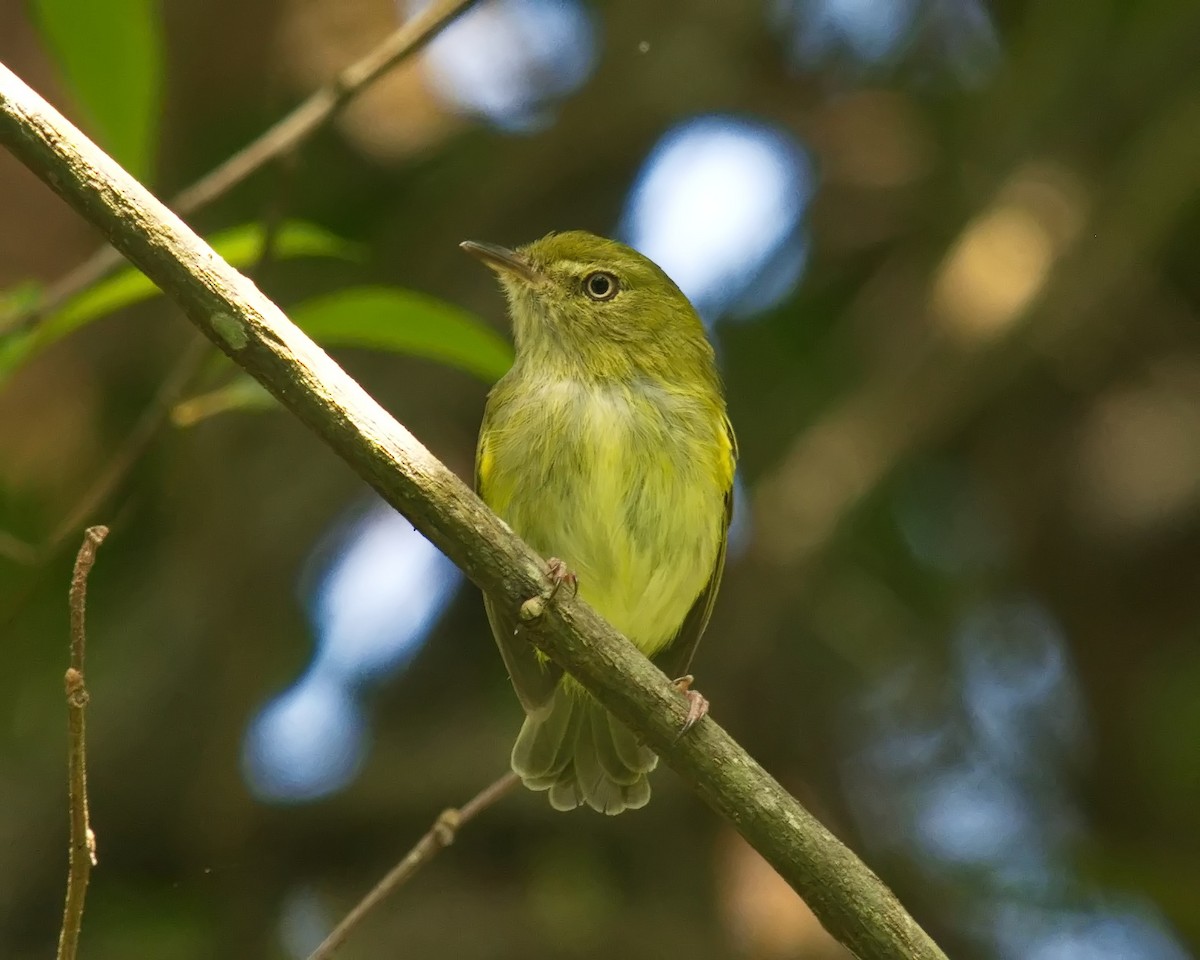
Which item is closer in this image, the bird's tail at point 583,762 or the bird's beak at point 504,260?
the bird's tail at point 583,762

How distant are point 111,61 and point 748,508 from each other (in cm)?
261

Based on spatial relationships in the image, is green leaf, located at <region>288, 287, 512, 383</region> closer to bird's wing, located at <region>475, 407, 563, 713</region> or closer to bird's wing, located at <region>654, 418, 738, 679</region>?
bird's wing, located at <region>475, 407, 563, 713</region>

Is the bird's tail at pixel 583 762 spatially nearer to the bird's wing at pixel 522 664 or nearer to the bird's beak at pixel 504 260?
the bird's wing at pixel 522 664

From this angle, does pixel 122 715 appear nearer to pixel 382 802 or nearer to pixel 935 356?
pixel 382 802

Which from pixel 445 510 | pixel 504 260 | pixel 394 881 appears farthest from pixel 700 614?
pixel 445 510

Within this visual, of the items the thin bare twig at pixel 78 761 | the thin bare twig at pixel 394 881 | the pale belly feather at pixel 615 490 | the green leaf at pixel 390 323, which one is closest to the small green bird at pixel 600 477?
the pale belly feather at pixel 615 490

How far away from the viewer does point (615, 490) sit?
361 cm

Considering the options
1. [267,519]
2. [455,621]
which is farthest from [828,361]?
[267,519]

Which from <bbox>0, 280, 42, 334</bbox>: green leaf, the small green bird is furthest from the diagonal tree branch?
the small green bird

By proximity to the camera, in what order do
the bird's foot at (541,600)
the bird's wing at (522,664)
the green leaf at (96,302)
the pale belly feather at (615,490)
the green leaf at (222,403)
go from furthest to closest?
the bird's wing at (522,664), the pale belly feather at (615,490), the green leaf at (222,403), the green leaf at (96,302), the bird's foot at (541,600)

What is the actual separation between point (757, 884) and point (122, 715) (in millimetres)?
2091

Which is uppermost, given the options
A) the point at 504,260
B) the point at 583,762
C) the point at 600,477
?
the point at 504,260

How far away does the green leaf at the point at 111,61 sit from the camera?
2.78 m

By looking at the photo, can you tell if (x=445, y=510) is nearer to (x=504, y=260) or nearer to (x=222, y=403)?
(x=222, y=403)
